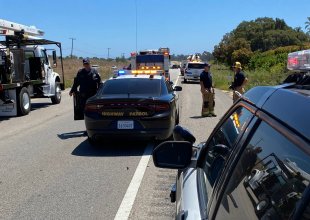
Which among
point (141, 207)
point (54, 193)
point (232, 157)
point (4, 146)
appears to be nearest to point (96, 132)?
point (4, 146)

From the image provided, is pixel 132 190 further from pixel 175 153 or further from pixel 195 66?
pixel 195 66

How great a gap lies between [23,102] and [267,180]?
15211 millimetres

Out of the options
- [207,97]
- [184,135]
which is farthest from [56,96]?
[184,135]

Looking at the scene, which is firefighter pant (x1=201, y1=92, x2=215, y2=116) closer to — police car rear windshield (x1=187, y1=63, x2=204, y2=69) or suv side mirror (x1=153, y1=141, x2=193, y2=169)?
suv side mirror (x1=153, y1=141, x2=193, y2=169)

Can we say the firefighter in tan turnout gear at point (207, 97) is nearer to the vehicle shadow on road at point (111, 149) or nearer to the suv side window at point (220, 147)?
the vehicle shadow on road at point (111, 149)

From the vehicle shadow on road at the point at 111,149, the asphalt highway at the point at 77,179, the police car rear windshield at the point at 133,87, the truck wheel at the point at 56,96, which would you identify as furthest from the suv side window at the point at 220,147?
the truck wheel at the point at 56,96

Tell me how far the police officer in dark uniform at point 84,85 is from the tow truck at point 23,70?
4.41 m

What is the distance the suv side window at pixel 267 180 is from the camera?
58.5 inches

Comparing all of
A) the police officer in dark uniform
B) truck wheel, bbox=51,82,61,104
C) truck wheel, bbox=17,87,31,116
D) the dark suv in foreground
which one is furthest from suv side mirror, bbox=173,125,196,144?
truck wheel, bbox=51,82,61,104

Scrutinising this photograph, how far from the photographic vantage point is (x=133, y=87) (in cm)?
986

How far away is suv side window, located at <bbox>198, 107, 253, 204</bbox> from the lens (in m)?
2.54

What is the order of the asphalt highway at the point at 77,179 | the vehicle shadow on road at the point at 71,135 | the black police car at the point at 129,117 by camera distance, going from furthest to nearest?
the vehicle shadow on road at the point at 71,135 < the black police car at the point at 129,117 < the asphalt highway at the point at 77,179

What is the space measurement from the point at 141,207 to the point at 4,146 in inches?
201

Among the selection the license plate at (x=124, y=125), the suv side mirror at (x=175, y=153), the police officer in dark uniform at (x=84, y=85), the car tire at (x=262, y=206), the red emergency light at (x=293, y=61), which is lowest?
the license plate at (x=124, y=125)
